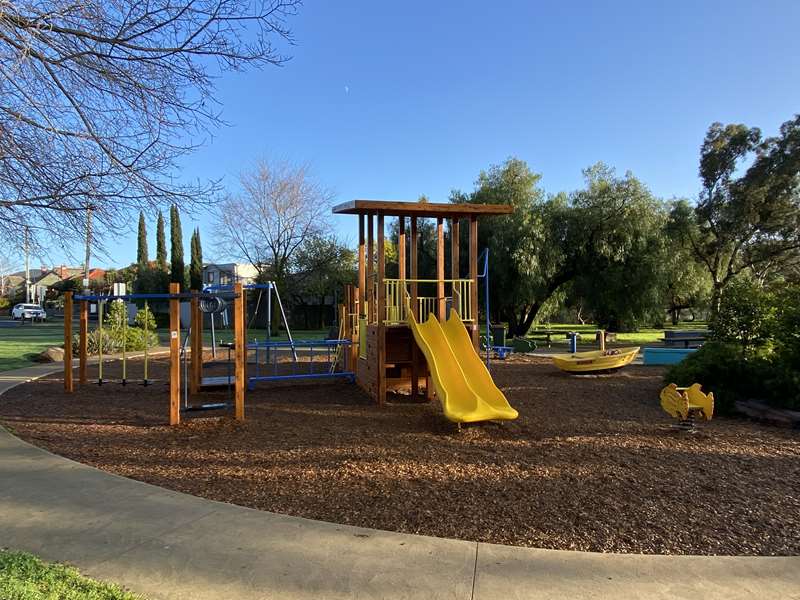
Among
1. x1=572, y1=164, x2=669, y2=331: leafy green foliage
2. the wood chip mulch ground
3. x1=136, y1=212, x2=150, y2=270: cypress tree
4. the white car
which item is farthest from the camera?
x1=136, y1=212, x2=150, y2=270: cypress tree

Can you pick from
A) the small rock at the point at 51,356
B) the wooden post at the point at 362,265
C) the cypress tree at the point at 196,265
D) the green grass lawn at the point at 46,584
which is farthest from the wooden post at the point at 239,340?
the cypress tree at the point at 196,265

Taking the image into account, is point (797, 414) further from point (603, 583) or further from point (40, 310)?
point (40, 310)

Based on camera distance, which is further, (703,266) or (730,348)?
(703,266)

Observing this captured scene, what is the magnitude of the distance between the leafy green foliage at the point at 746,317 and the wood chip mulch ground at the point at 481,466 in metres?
1.81

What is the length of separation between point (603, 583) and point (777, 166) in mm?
26260

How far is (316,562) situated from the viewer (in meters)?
3.61

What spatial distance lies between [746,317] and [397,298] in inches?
234

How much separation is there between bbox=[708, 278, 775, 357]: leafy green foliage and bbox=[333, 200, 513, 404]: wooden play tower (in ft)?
13.8

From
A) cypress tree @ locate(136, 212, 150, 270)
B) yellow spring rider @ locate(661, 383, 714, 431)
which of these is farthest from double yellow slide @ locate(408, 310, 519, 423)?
cypress tree @ locate(136, 212, 150, 270)

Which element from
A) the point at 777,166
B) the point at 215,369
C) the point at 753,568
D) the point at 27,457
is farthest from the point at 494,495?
the point at 777,166

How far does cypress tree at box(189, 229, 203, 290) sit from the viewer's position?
53500mm

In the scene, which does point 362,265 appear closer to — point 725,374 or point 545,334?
point 725,374

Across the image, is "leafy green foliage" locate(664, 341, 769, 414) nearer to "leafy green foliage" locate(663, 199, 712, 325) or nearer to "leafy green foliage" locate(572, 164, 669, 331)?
"leafy green foliage" locate(572, 164, 669, 331)

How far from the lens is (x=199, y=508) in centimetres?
462
